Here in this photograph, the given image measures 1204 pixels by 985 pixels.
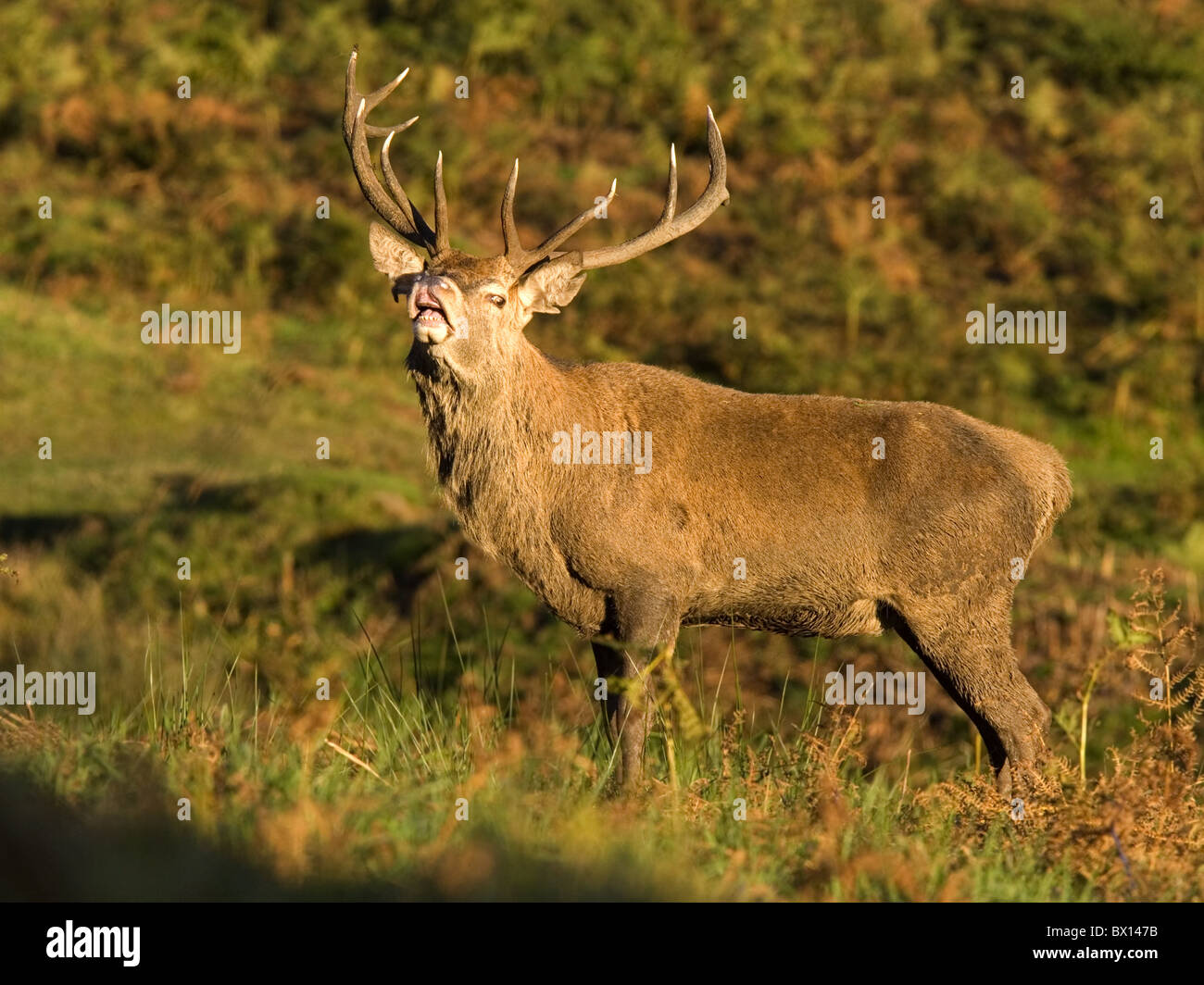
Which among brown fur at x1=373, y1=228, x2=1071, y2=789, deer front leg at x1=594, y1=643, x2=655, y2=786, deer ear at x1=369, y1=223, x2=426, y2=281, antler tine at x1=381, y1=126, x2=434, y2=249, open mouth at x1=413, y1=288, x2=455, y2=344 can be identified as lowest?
deer front leg at x1=594, y1=643, x2=655, y2=786

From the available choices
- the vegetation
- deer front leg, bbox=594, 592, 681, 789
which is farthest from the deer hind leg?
deer front leg, bbox=594, 592, 681, 789

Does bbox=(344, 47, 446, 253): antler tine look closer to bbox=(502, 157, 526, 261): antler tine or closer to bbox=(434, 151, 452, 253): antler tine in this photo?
bbox=(434, 151, 452, 253): antler tine

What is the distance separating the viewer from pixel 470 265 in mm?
7957

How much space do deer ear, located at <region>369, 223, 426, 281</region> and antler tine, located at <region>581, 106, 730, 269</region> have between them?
908 millimetres

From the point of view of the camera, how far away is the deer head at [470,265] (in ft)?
25.2

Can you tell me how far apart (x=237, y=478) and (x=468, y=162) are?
11008 millimetres

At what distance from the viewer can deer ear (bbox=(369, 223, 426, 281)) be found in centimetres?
846

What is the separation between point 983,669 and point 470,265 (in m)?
3.25

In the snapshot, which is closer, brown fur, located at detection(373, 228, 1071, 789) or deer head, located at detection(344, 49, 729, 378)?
deer head, located at detection(344, 49, 729, 378)

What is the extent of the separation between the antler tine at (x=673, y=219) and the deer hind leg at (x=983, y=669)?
89.2 inches

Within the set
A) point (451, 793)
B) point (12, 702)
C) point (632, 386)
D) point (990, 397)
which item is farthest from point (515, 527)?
point (990, 397)

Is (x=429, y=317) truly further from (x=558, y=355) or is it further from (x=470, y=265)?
(x=558, y=355)

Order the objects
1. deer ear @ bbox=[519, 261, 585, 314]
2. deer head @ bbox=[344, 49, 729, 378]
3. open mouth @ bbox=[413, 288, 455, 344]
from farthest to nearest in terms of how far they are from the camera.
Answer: deer ear @ bbox=[519, 261, 585, 314], deer head @ bbox=[344, 49, 729, 378], open mouth @ bbox=[413, 288, 455, 344]

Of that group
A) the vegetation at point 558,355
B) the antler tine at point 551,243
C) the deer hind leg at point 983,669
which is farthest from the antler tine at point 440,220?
the deer hind leg at point 983,669
